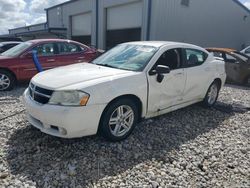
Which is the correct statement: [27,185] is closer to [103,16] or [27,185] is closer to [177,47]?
[177,47]

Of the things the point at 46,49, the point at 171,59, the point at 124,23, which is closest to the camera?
the point at 171,59

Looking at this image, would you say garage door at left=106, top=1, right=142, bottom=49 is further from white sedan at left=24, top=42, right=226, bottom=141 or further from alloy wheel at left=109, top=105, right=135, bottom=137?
alloy wheel at left=109, top=105, right=135, bottom=137

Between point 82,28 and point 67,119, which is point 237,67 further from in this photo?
point 82,28

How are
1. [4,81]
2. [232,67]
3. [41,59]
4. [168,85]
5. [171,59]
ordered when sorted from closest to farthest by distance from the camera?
[168,85], [171,59], [4,81], [41,59], [232,67]

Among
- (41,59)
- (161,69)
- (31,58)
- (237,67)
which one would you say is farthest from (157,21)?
(161,69)

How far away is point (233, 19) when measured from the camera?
1942 centimetres

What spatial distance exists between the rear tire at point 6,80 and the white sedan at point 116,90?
11.2ft

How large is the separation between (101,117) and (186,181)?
1.39m

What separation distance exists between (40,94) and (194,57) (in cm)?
322

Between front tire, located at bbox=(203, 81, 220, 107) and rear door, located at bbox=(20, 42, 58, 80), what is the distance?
4660mm

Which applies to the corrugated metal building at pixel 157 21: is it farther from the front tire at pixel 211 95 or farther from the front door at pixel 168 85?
the front door at pixel 168 85

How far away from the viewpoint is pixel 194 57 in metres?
4.88

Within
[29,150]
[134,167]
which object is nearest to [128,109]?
[134,167]

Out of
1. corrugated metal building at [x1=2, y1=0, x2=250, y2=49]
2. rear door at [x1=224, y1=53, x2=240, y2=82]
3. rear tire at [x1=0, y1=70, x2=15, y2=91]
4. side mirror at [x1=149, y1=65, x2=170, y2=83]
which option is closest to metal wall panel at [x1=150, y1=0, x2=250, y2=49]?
corrugated metal building at [x1=2, y1=0, x2=250, y2=49]
